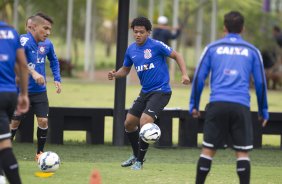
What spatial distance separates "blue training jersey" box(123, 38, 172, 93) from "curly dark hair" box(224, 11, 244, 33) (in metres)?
3.02

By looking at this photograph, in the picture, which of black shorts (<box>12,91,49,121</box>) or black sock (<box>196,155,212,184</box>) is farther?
black shorts (<box>12,91,49,121</box>)

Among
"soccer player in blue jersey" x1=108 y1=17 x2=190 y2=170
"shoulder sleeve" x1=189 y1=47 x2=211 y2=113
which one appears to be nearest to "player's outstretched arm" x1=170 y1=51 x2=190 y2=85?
"soccer player in blue jersey" x1=108 y1=17 x2=190 y2=170

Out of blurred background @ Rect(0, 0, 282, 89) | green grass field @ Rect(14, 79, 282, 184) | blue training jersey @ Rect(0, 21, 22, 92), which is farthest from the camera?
blurred background @ Rect(0, 0, 282, 89)

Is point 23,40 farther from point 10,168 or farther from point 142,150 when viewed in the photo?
point 10,168

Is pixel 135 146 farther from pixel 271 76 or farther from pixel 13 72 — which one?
pixel 271 76

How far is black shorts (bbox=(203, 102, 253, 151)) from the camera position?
914 cm

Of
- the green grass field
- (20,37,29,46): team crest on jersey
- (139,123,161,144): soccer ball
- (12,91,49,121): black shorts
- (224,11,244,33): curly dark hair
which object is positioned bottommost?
the green grass field

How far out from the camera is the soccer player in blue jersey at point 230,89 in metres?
9.13

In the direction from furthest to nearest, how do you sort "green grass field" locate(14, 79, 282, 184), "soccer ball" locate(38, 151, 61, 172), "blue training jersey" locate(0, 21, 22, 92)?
1. "green grass field" locate(14, 79, 282, 184)
2. "soccer ball" locate(38, 151, 61, 172)
3. "blue training jersey" locate(0, 21, 22, 92)

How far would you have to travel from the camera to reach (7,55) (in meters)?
8.93

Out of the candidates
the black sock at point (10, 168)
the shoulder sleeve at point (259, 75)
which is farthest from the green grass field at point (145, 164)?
the shoulder sleeve at point (259, 75)

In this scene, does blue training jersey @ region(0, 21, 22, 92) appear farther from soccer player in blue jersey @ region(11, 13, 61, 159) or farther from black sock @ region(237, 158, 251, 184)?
soccer player in blue jersey @ region(11, 13, 61, 159)

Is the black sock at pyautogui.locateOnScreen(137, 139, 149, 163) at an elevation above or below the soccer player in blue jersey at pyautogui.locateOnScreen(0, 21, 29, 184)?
below

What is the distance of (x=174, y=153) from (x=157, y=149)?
2.01 ft
